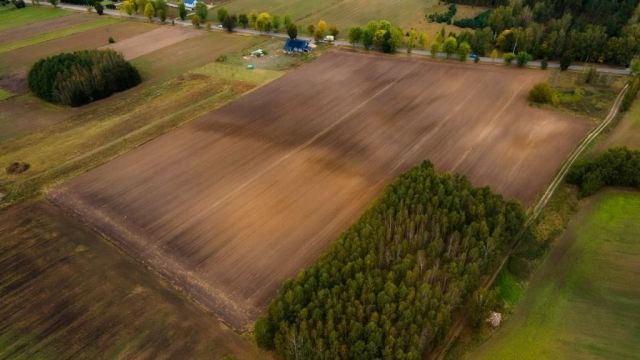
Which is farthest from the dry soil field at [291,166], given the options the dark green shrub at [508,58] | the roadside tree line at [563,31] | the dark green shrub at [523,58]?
the roadside tree line at [563,31]

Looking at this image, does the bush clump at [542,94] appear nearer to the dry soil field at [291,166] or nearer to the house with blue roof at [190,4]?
the dry soil field at [291,166]

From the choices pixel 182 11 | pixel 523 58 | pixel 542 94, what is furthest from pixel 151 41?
pixel 542 94

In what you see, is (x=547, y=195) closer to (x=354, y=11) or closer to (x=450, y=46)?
(x=450, y=46)

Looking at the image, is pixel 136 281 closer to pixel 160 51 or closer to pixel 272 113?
pixel 272 113

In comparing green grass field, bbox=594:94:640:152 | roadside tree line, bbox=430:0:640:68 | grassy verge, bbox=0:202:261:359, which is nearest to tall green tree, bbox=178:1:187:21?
roadside tree line, bbox=430:0:640:68

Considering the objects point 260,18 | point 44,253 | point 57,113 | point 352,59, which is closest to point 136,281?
point 44,253
